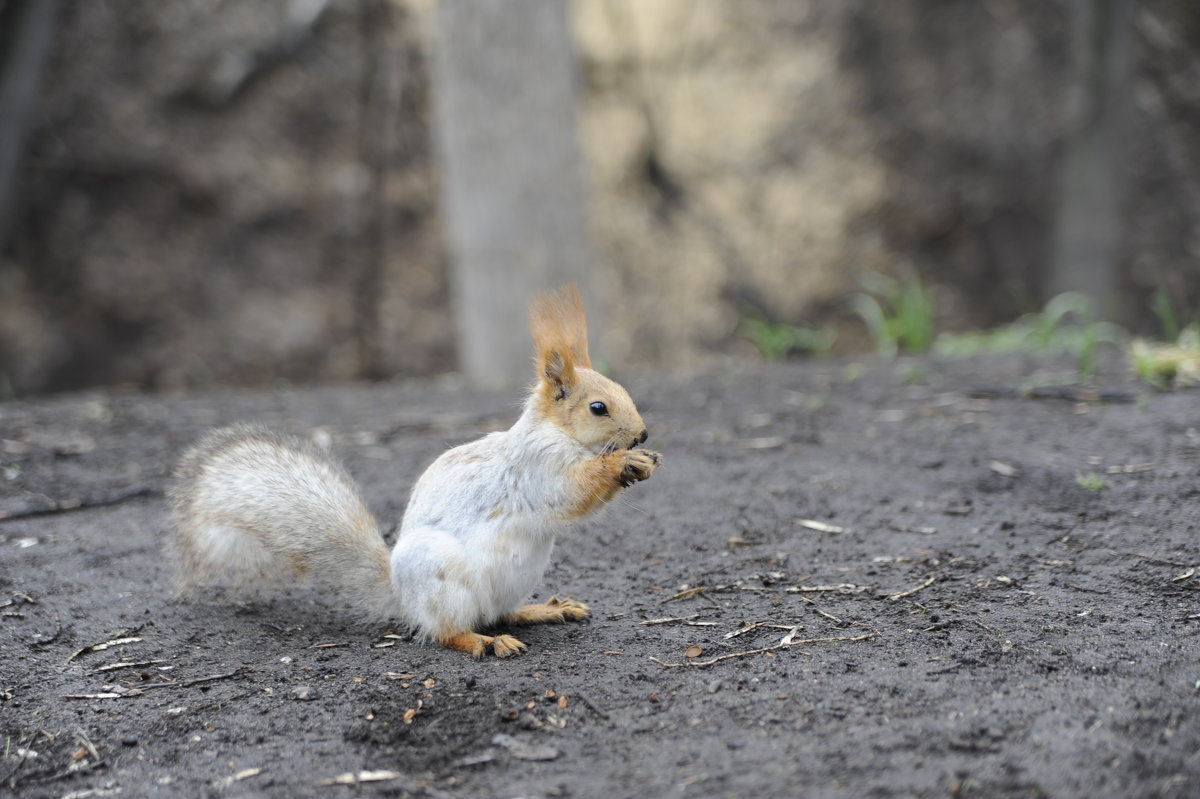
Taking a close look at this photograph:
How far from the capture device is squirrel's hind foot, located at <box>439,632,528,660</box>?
2.45 meters

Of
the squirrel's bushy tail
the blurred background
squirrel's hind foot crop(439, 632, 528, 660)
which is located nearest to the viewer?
squirrel's hind foot crop(439, 632, 528, 660)

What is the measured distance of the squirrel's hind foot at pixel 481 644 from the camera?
8.04ft

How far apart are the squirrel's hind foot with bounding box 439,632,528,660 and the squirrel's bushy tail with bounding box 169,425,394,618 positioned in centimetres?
28

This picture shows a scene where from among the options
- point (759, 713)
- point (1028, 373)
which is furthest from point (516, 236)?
point (759, 713)

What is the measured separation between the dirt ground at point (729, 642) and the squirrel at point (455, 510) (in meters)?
0.12

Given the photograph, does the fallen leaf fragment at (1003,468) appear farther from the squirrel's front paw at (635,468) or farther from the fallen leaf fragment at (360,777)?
the fallen leaf fragment at (360,777)

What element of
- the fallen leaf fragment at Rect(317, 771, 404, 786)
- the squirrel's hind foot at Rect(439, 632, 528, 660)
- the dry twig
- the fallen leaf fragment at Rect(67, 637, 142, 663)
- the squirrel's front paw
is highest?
the squirrel's front paw

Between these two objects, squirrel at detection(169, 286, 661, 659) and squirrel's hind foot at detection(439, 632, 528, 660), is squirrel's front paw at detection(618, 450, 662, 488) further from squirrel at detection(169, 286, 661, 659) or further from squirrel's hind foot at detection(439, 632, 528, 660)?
squirrel's hind foot at detection(439, 632, 528, 660)

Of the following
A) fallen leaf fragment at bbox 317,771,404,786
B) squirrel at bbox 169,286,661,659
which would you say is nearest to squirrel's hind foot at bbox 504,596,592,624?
squirrel at bbox 169,286,661,659

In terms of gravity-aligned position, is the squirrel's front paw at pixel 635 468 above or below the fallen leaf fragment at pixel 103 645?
above

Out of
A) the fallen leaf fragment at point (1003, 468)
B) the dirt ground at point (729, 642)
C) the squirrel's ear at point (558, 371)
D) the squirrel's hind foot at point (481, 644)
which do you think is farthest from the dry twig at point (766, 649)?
the fallen leaf fragment at point (1003, 468)

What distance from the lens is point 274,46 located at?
29.3ft

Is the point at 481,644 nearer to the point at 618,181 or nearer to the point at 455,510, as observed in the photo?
the point at 455,510

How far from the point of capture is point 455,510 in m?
2.52
